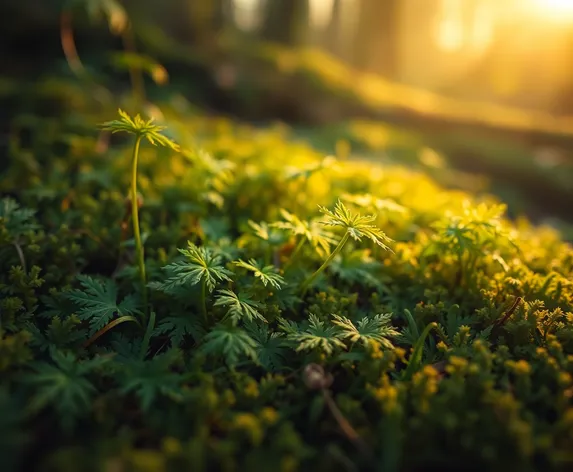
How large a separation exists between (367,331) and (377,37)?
20.2 metres

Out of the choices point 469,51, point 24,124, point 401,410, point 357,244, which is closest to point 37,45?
point 24,124

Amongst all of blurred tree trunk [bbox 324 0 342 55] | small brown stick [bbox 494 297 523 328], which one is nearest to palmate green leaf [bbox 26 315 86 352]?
small brown stick [bbox 494 297 523 328]

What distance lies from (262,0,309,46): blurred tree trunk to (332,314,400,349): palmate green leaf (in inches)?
384

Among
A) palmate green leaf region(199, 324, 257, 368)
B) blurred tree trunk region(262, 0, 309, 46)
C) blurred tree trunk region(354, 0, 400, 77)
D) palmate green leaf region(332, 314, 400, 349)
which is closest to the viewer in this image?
palmate green leaf region(199, 324, 257, 368)

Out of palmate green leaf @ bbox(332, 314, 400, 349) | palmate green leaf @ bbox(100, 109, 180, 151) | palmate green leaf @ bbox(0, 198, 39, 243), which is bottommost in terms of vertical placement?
palmate green leaf @ bbox(332, 314, 400, 349)

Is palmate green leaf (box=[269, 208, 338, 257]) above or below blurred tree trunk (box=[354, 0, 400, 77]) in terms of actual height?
below

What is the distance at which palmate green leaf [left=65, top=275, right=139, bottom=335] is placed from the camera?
1.77m

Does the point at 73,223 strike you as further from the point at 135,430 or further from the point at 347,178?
the point at 347,178

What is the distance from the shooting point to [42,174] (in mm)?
3113

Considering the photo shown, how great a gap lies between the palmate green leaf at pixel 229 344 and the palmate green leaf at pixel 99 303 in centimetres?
46

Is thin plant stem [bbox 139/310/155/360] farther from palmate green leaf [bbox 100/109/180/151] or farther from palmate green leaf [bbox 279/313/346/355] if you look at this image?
palmate green leaf [bbox 100/109/180/151]

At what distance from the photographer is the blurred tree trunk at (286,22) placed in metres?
9.88

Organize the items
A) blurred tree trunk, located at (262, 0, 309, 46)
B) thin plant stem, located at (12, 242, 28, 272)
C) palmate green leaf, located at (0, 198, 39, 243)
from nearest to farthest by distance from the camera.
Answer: thin plant stem, located at (12, 242, 28, 272)
palmate green leaf, located at (0, 198, 39, 243)
blurred tree trunk, located at (262, 0, 309, 46)

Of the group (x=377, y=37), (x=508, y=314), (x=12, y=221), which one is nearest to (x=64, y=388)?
(x=12, y=221)
